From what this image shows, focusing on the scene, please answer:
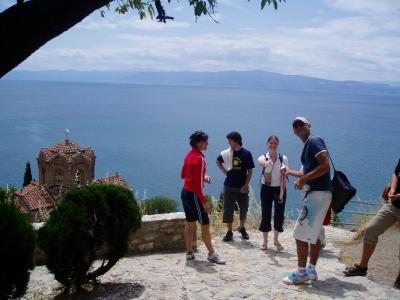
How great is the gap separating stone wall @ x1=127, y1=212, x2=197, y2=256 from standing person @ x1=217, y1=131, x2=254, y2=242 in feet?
3.14

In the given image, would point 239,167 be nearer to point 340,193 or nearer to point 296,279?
point 340,193

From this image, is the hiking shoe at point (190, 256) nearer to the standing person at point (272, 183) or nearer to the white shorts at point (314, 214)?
the standing person at point (272, 183)

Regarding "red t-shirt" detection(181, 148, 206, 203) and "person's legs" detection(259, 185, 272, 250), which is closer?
"red t-shirt" detection(181, 148, 206, 203)

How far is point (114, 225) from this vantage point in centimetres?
480

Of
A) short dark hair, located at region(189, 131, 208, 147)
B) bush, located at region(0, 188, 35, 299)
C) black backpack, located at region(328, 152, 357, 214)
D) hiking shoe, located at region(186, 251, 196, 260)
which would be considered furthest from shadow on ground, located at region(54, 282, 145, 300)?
black backpack, located at region(328, 152, 357, 214)

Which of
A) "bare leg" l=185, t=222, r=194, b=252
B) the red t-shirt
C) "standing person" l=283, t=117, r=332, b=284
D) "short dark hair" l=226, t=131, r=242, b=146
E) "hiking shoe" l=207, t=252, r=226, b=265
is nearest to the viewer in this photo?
"standing person" l=283, t=117, r=332, b=284

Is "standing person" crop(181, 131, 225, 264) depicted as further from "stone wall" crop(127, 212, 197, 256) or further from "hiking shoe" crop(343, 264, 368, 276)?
"hiking shoe" crop(343, 264, 368, 276)

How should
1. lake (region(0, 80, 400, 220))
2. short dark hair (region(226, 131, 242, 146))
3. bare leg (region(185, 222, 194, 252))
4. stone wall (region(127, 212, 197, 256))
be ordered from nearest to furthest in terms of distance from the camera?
bare leg (region(185, 222, 194, 252)) → stone wall (region(127, 212, 197, 256)) → short dark hair (region(226, 131, 242, 146)) → lake (region(0, 80, 400, 220))

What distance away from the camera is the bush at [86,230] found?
434 centimetres

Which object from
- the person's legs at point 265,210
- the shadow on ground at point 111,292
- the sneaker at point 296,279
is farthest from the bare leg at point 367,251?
the shadow on ground at point 111,292

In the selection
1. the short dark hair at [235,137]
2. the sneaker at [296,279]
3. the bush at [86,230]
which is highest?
the short dark hair at [235,137]

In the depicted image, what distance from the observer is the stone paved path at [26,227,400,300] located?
467 cm

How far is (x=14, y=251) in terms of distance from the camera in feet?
12.0

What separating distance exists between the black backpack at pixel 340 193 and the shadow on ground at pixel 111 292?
2326mm
